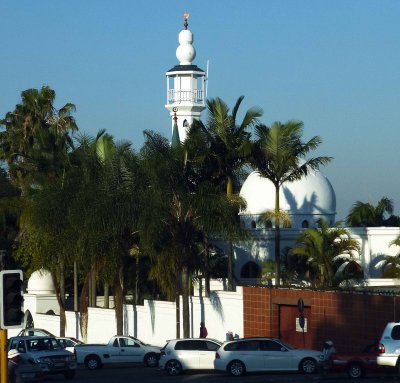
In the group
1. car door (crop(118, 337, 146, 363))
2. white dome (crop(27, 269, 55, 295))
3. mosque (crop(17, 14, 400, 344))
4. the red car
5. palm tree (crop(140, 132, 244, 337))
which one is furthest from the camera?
white dome (crop(27, 269, 55, 295))

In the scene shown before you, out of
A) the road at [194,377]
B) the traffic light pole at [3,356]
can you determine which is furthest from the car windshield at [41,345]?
the traffic light pole at [3,356]

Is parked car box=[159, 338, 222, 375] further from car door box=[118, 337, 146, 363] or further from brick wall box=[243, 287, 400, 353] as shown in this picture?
brick wall box=[243, 287, 400, 353]

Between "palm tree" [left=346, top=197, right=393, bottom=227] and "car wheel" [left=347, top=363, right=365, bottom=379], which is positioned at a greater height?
"palm tree" [left=346, top=197, right=393, bottom=227]

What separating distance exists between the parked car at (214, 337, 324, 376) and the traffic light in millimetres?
18931

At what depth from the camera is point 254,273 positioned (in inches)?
2372

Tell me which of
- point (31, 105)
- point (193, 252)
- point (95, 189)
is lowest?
point (193, 252)

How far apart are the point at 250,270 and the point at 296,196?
5658mm

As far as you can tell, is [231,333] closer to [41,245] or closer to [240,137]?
[240,137]

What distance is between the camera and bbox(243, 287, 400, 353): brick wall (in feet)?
123

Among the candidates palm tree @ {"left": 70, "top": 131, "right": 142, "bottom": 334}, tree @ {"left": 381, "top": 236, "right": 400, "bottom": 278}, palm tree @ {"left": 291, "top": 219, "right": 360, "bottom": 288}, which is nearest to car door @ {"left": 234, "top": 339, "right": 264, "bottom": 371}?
palm tree @ {"left": 70, "top": 131, "right": 142, "bottom": 334}

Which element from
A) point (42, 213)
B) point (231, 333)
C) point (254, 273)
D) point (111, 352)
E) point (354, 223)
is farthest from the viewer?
point (354, 223)

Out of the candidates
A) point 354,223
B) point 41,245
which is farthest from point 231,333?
point 354,223

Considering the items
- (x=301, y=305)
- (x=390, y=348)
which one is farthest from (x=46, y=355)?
(x=390, y=348)

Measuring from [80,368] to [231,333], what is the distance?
6118 millimetres
